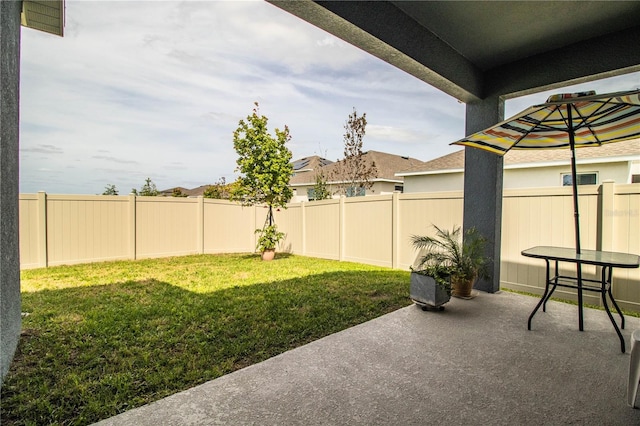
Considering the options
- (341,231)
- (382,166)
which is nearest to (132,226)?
(341,231)

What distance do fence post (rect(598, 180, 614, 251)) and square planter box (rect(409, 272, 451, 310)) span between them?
2.32 meters

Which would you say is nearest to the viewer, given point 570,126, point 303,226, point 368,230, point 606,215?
point 570,126

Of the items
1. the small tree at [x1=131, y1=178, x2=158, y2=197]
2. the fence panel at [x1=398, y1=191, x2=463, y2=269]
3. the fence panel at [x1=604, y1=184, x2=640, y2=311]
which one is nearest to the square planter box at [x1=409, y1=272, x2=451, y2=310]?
the fence panel at [x1=398, y1=191, x2=463, y2=269]

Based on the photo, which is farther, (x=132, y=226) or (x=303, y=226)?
(x=303, y=226)

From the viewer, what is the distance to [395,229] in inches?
263

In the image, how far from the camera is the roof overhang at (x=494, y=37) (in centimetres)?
271

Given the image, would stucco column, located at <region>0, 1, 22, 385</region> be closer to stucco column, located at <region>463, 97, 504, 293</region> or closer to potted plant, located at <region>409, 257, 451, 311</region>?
potted plant, located at <region>409, 257, 451, 311</region>

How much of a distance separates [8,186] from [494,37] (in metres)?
4.79

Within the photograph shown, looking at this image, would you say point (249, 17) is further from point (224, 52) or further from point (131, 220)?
point (131, 220)

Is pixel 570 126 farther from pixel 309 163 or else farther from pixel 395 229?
pixel 309 163

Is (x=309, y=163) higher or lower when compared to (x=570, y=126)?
higher

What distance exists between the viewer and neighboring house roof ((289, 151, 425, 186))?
16.0 meters

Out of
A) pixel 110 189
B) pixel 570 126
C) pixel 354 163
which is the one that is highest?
pixel 354 163

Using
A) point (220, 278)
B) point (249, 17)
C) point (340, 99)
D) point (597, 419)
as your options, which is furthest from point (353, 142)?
point (597, 419)
